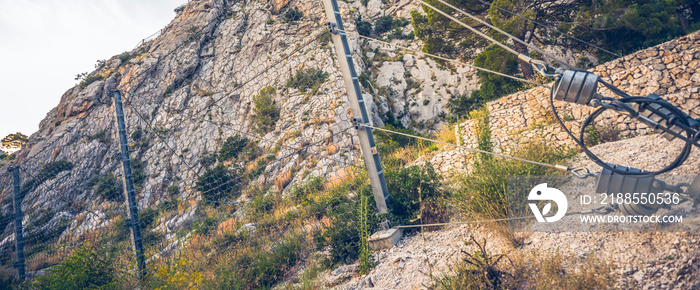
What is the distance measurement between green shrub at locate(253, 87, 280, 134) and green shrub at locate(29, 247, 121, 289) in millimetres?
4654

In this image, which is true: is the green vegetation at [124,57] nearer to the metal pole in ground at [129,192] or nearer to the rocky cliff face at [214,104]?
the rocky cliff face at [214,104]

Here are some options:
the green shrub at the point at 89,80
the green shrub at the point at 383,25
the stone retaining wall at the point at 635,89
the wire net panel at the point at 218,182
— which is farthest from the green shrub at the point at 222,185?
the green shrub at the point at 89,80

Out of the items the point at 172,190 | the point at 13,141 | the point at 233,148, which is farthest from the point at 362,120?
the point at 13,141

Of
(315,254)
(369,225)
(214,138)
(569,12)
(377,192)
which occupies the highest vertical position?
(569,12)

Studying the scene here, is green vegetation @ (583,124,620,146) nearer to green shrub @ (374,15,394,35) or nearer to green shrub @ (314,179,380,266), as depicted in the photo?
green shrub @ (314,179,380,266)

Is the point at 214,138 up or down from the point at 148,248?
up

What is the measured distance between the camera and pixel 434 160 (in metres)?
6.51

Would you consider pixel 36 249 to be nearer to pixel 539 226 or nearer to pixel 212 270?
pixel 212 270

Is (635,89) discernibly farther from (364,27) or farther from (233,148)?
(364,27)

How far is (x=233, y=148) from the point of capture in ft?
21.3

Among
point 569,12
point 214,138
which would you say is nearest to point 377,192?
point 214,138

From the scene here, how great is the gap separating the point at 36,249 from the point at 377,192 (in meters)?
8.97

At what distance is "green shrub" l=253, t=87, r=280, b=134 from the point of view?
330 inches

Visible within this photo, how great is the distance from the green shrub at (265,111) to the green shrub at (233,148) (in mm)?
1289
